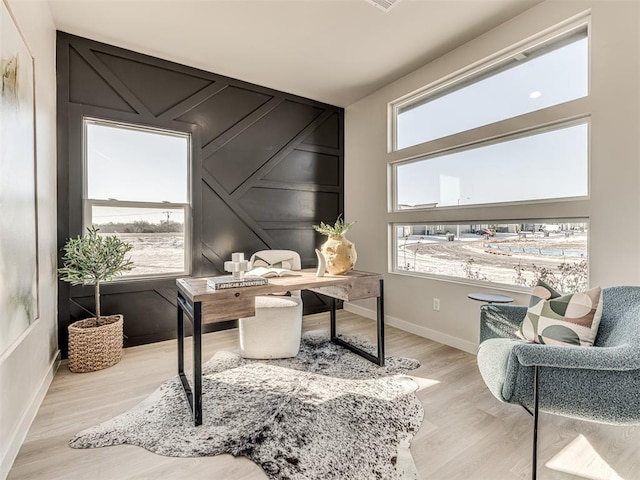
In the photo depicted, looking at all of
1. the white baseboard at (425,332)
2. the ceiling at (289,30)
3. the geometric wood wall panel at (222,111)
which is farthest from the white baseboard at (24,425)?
the white baseboard at (425,332)

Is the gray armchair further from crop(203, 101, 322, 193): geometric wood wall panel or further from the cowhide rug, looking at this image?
crop(203, 101, 322, 193): geometric wood wall panel

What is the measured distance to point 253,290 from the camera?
6.12 feet

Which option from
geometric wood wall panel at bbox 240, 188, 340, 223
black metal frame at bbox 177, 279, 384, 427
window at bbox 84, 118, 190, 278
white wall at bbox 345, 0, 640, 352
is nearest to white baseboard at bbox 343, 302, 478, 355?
white wall at bbox 345, 0, 640, 352

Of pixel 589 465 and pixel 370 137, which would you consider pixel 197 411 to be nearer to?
pixel 589 465

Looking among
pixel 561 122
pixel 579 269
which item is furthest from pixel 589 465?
pixel 561 122

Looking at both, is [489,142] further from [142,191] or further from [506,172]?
[142,191]

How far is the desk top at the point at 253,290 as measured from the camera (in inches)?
68.8

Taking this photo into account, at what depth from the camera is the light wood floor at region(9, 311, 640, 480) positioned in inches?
55.6

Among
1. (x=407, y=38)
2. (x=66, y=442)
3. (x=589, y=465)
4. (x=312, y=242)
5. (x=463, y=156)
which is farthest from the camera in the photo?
(x=312, y=242)

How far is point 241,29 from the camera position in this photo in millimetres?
2639

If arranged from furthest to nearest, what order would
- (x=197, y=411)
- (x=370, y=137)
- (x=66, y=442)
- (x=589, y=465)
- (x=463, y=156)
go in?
(x=370, y=137), (x=463, y=156), (x=197, y=411), (x=66, y=442), (x=589, y=465)

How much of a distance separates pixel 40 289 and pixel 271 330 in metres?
1.61

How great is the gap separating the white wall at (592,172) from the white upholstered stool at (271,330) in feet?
4.63

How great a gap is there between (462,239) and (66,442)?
318 cm
